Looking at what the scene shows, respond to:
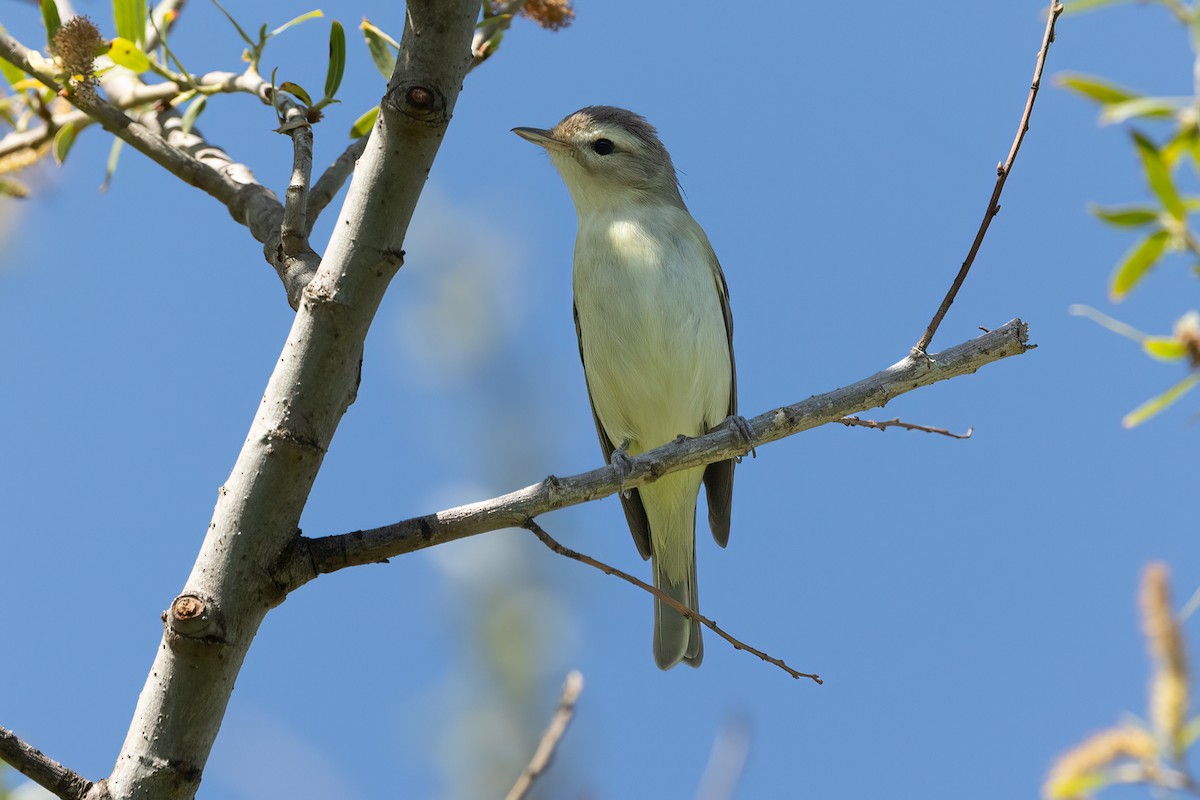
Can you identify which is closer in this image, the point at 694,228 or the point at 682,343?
the point at 682,343

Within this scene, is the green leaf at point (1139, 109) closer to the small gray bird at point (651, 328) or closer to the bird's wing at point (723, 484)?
the small gray bird at point (651, 328)

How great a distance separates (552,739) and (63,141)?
260 centimetres

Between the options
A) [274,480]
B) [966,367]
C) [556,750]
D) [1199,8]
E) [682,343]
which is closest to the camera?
[1199,8]

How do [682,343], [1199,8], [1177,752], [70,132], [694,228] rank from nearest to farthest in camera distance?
[1199,8] → [1177,752] → [70,132] → [682,343] → [694,228]

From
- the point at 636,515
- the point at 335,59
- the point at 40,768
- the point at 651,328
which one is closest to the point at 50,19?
the point at 335,59

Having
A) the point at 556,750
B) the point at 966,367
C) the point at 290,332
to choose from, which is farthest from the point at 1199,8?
the point at 966,367

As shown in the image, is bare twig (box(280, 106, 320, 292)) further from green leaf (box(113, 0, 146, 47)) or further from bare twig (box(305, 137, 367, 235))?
green leaf (box(113, 0, 146, 47))

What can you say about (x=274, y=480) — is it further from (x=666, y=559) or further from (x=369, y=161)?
(x=666, y=559)

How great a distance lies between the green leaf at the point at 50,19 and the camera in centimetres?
315

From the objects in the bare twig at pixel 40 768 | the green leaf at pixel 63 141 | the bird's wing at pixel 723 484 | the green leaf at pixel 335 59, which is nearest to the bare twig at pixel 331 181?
the green leaf at pixel 335 59

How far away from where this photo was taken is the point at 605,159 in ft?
19.6

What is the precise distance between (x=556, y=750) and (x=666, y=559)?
395cm

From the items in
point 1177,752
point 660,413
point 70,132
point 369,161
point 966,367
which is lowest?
point 1177,752

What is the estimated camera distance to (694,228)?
583 cm
